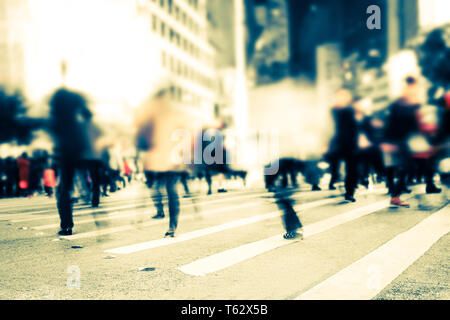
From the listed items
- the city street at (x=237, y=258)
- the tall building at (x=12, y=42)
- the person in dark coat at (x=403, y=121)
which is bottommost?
the city street at (x=237, y=258)

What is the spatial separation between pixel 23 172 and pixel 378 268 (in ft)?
41.9

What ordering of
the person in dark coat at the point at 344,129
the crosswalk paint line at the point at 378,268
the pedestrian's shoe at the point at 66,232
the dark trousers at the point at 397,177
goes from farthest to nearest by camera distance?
the dark trousers at the point at 397,177
the pedestrian's shoe at the point at 66,232
the person in dark coat at the point at 344,129
the crosswalk paint line at the point at 378,268

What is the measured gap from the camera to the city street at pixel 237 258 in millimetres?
2936

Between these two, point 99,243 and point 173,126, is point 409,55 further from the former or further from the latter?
point 99,243

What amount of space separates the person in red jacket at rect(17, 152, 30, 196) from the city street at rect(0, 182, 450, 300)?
6.74 m

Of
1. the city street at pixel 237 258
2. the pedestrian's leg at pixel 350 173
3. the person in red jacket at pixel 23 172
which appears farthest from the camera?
the person in red jacket at pixel 23 172

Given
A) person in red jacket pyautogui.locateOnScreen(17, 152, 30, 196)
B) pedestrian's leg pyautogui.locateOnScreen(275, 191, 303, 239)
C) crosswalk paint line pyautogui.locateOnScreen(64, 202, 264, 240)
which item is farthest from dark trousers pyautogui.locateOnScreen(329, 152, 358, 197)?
person in red jacket pyautogui.locateOnScreen(17, 152, 30, 196)

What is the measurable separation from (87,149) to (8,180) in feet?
38.5

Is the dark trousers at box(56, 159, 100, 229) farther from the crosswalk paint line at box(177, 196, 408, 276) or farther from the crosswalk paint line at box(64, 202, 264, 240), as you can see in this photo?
the crosswalk paint line at box(177, 196, 408, 276)

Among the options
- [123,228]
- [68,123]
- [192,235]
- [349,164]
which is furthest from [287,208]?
[123,228]

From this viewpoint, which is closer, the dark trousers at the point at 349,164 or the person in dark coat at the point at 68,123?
the person in dark coat at the point at 68,123

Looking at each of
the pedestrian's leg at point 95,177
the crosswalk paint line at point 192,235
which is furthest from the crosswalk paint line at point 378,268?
the pedestrian's leg at point 95,177

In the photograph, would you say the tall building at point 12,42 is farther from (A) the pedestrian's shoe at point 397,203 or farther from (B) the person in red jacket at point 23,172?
(B) the person in red jacket at point 23,172
